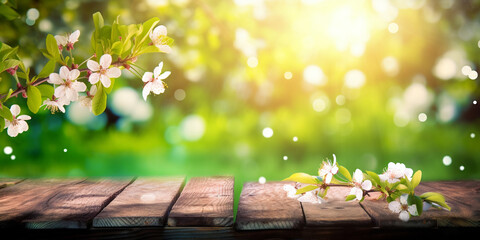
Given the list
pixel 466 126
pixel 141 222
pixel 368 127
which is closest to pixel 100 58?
pixel 141 222

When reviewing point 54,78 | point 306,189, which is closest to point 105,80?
point 54,78

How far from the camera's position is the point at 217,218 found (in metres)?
1.43

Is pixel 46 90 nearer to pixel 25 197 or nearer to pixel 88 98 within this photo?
pixel 88 98

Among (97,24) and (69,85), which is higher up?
(97,24)

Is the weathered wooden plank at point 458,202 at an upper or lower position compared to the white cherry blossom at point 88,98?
lower

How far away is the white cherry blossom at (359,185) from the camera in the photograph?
5.12 ft

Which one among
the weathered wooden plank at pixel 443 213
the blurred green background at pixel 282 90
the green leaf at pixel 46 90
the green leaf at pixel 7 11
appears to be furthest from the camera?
the blurred green background at pixel 282 90

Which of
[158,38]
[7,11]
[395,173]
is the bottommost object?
[395,173]

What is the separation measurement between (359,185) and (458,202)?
1.10 feet

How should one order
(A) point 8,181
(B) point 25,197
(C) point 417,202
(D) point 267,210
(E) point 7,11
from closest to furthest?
(C) point 417,202, (D) point 267,210, (B) point 25,197, (E) point 7,11, (A) point 8,181

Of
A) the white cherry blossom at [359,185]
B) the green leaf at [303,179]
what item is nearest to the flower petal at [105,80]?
the green leaf at [303,179]

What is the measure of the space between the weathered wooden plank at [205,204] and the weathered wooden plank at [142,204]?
0.04 m

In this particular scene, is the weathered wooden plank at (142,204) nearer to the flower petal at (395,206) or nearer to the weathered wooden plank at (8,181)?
the weathered wooden plank at (8,181)

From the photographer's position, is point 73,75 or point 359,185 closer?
point 73,75
